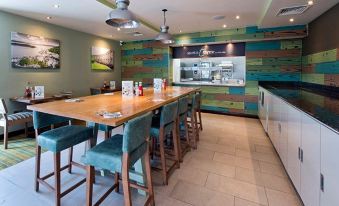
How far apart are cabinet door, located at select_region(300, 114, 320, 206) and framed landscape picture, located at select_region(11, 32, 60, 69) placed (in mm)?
5049

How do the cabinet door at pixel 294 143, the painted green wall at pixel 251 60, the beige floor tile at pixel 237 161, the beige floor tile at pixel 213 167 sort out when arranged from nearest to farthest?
the cabinet door at pixel 294 143
the beige floor tile at pixel 213 167
the beige floor tile at pixel 237 161
the painted green wall at pixel 251 60

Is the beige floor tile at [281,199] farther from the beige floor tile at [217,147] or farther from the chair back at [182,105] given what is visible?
the chair back at [182,105]

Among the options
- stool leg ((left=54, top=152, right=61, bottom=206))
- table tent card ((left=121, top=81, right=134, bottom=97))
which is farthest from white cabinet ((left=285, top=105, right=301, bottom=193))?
stool leg ((left=54, top=152, right=61, bottom=206))

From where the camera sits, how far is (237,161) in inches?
109

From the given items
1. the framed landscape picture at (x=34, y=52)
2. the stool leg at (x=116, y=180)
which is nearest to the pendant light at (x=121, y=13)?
the stool leg at (x=116, y=180)

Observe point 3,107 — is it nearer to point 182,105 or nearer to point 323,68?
point 182,105

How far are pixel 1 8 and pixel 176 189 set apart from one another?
450 centimetres

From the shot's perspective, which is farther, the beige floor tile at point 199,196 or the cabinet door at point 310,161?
the beige floor tile at point 199,196

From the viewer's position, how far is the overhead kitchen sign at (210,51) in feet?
18.6

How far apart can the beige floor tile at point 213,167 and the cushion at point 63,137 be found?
144cm

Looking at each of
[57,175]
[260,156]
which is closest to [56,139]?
[57,175]

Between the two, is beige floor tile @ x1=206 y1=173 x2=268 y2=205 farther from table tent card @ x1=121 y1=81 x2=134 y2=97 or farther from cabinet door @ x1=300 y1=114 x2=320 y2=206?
table tent card @ x1=121 y1=81 x2=134 y2=97

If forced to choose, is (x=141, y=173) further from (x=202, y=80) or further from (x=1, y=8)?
(x=202, y=80)

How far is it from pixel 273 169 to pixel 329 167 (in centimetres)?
144
